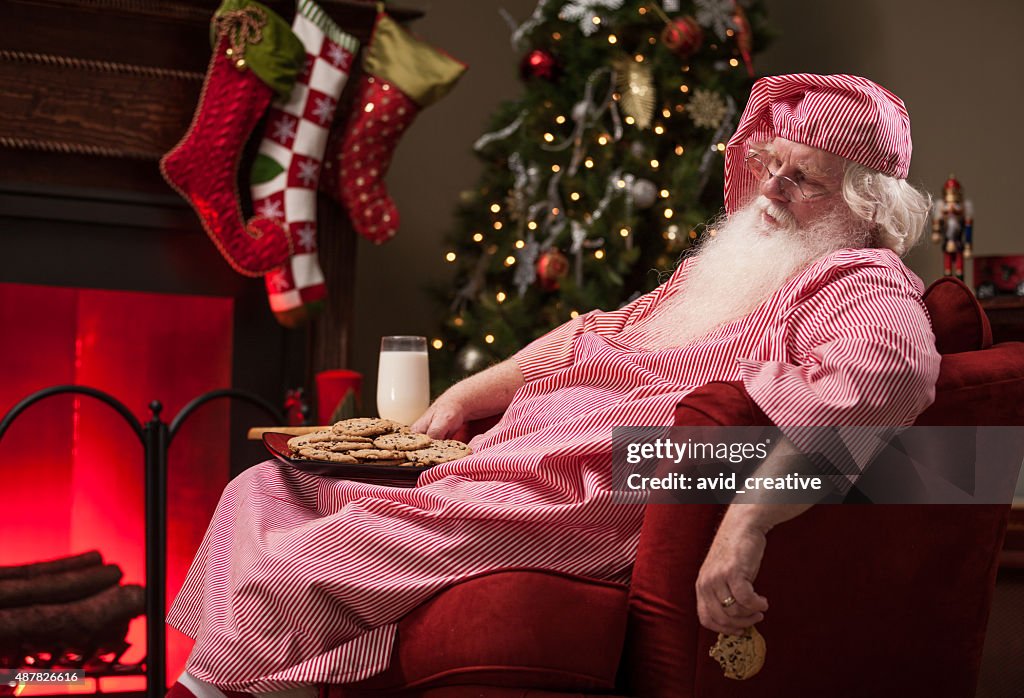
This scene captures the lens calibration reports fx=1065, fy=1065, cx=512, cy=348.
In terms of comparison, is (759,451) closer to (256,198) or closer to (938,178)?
(256,198)

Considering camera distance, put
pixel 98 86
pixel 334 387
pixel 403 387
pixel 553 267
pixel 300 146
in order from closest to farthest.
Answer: pixel 403 387
pixel 334 387
pixel 98 86
pixel 300 146
pixel 553 267

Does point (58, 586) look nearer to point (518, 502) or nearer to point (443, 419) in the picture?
point (443, 419)

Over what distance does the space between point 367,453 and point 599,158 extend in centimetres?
224

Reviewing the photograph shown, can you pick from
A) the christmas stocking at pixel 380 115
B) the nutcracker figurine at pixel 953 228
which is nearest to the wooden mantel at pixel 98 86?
the christmas stocking at pixel 380 115

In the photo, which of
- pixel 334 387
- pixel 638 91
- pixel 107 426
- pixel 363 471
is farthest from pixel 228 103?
pixel 363 471

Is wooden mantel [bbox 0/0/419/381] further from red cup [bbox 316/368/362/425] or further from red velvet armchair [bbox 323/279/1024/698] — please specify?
red velvet armchair [bbox 323/279/1024/698]

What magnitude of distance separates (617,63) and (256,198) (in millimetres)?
1317

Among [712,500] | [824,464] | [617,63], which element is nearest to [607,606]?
[712,500]

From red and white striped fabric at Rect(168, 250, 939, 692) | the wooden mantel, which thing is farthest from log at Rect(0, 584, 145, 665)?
red and white striped fabric at Rect(168, 250, 939, 692)

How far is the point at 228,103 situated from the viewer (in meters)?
3.06

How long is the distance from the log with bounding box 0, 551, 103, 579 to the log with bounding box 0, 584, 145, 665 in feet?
0.33

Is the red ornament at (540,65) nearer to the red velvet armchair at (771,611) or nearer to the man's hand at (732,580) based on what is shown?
the red velvet armchair at (771,611)

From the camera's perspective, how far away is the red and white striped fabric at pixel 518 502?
1.29 m

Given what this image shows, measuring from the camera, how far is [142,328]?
333 cm
